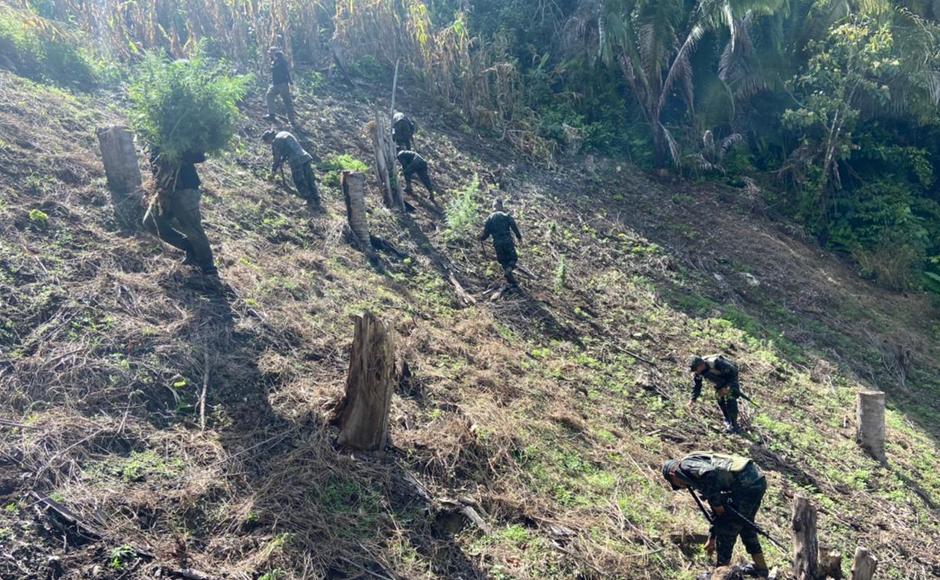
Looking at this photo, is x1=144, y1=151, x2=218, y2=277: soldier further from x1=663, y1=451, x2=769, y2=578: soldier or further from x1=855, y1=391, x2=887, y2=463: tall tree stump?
x1=855, y1=391, x2=887, y2=463: tall tree stump

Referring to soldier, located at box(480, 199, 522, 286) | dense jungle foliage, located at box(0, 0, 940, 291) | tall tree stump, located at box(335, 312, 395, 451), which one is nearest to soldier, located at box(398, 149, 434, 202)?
soldier, located at box(480, 199, 522, 286)

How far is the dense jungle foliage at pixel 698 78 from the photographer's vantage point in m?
15.4

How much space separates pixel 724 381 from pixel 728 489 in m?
2.91

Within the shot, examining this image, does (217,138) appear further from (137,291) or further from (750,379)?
(750,379)

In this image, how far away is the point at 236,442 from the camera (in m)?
6.12

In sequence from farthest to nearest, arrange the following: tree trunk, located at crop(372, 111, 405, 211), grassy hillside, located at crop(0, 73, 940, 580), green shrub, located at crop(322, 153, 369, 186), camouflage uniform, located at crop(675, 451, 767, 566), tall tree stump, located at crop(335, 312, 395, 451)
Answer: green shrub, located at crop(322, 153, 369, 186) → tree trunk, located at crop(372, 111, 405, 211) → tall tree stump, located at crop(335, 312, 395, 451) → camouflage uniform, located at crop(675, 451, 767, 566) → grassy hillside, located at crop(0, 73, 940, 580)

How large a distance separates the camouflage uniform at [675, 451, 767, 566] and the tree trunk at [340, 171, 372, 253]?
630cm

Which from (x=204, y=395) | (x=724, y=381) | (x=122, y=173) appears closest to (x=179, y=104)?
(x=122, y=173)

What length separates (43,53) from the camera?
13297 millimetres

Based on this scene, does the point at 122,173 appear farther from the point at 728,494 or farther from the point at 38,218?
the point at 728,494

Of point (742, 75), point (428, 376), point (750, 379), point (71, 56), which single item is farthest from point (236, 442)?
point (742, 75)

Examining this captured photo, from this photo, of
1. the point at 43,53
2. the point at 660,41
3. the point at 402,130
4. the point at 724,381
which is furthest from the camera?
the point at 660,41

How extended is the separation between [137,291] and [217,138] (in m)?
1.83

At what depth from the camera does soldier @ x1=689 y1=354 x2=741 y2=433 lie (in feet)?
28.2
